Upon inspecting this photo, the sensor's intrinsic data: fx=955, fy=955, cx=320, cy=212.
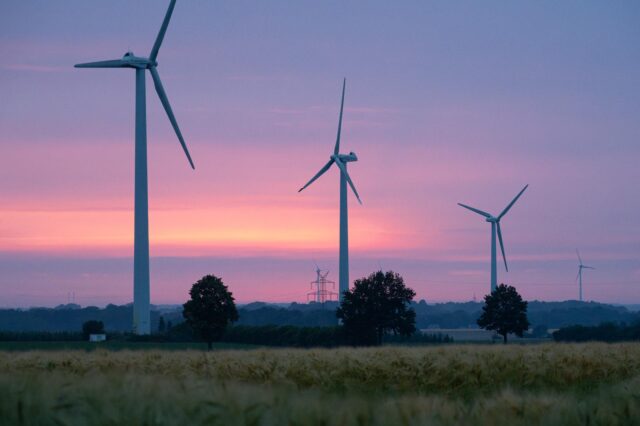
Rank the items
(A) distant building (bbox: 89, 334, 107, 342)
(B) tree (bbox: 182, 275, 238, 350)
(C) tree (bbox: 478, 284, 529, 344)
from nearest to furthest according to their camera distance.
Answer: (B) tree (bbox: 182, 275, 238, 350) → (A) distant building (bbox: 89, 334, 107, 342) → (C) tree (bbox: 478, 284, 529, 344)

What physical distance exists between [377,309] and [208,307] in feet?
62.5

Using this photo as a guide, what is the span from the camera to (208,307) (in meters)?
72.2

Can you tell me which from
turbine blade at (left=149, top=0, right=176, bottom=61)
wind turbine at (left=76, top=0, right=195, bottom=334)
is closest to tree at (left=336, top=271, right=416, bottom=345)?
wind turbine at (left=76, top=0, right=195, bottom=334)

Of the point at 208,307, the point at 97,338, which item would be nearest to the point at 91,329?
the point at 97,338

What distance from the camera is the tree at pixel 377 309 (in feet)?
279

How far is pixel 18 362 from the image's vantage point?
28.1 metres

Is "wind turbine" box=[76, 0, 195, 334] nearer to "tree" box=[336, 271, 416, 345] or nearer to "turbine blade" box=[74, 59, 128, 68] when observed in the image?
"turbine blade" box=[74, 59, 128, 68]

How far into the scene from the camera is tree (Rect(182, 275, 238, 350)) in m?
72.2

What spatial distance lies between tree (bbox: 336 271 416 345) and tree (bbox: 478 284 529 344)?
14.0 m

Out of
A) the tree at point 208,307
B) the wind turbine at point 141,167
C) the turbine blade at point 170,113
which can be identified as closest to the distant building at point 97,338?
the wind turbine at point 141,167

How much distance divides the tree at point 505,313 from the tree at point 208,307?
111ft

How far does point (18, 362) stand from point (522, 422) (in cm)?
1952

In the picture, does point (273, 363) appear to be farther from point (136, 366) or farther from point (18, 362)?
point (18, 362)

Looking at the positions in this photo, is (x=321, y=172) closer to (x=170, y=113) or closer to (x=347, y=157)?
(x=347, y=157)
